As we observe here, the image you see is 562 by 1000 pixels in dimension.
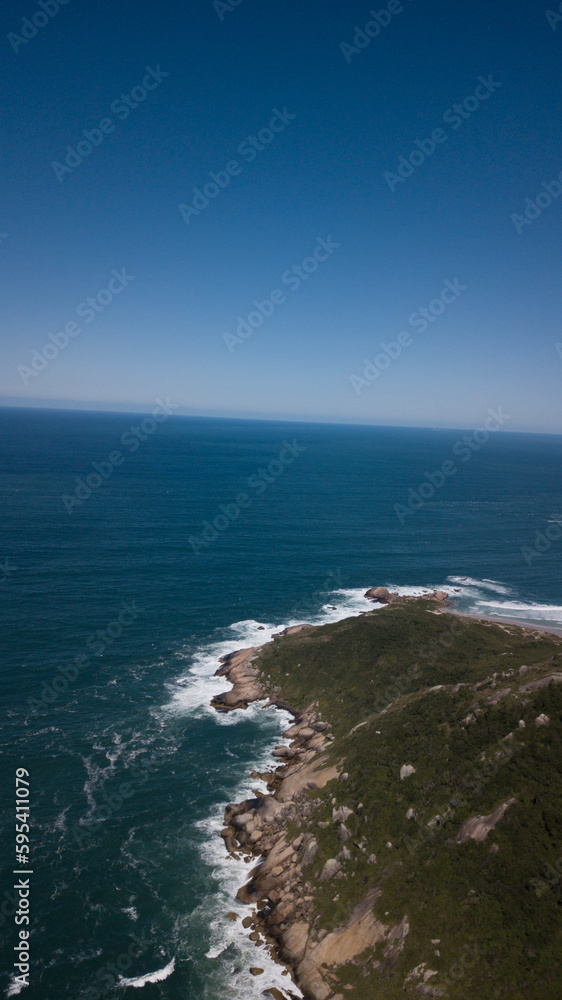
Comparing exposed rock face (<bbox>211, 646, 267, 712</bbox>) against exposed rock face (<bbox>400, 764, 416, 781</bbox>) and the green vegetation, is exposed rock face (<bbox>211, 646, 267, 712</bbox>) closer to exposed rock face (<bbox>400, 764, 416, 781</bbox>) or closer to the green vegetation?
the green vegetation

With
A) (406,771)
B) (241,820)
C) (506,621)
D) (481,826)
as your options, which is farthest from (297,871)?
(506,621)

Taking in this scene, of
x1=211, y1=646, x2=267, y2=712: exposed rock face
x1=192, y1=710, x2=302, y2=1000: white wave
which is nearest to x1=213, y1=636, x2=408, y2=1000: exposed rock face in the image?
x1=192, y1=710, x2=302, y2=1000: white wave

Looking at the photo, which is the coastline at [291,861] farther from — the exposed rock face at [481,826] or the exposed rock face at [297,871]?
the exposed rock face at [481,826]

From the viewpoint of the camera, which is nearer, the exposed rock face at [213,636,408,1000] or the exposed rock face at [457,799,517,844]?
the exposed rock face at [213,636,408,1000]

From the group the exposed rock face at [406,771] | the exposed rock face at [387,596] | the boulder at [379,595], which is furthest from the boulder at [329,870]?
the boulder at [379,595]

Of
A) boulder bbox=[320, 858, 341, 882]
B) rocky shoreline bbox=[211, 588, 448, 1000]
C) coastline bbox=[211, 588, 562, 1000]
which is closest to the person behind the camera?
rocky shoreline bbox=[211, 588, 448, 1000]

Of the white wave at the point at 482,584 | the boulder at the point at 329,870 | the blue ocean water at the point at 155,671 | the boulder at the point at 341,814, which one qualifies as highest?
the white wave at the point at 482,584
